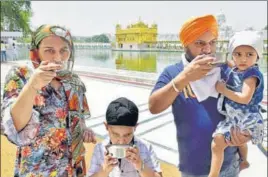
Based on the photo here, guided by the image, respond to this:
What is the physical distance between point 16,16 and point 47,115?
2.28 meters

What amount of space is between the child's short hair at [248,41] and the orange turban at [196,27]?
126 millimetres

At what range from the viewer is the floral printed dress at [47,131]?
1.00 metres

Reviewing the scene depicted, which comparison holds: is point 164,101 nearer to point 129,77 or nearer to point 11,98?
point 11,98

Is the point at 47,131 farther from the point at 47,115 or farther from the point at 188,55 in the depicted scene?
the point at 188,55

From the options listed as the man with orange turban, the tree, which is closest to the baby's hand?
the man with orange turban

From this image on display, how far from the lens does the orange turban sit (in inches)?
41.6

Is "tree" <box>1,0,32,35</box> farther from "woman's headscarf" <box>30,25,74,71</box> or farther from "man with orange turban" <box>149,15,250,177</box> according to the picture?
"man with orange turban" <box>149,15,250,177</box>

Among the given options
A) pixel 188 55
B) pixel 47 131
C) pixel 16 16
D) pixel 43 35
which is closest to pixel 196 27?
pixel 188 55

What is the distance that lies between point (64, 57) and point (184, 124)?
50cm

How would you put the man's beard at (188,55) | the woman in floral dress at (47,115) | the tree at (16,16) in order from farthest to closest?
1. the tree at (16,16)
2. the man's beard at (188,55)
3. the woman in floral dress at (47,115)

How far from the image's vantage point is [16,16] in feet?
9.89

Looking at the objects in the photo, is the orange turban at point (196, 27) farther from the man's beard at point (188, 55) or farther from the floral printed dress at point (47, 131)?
the floral printed dress at point (47, 131)

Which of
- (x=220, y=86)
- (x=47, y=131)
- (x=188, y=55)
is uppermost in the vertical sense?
(x=188, y=55)

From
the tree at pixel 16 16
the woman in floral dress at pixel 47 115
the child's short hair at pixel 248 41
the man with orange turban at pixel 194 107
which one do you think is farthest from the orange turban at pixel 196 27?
the tree at pixel 16 16
